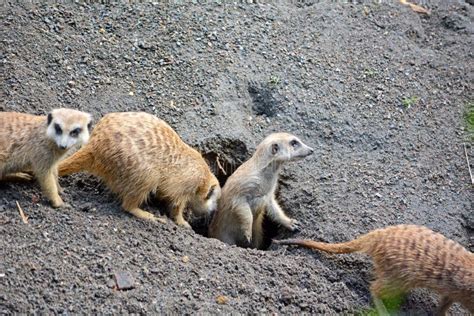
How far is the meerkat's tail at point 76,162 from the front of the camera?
3.55 metres

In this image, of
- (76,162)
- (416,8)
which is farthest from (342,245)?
(416,8)

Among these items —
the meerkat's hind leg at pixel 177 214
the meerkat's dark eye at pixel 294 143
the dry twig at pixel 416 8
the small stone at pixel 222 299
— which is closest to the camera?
the small stone at pixel 222 299

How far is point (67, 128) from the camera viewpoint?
3.32 m

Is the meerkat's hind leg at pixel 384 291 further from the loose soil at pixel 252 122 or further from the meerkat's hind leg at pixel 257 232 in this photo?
the meerkat's hind leg at pixel 257 232

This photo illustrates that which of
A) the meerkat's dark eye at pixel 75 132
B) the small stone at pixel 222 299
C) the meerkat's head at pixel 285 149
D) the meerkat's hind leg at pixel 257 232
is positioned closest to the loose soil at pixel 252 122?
the small stone at pixel 222 299

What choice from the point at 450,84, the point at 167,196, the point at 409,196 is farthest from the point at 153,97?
the point at 450,84

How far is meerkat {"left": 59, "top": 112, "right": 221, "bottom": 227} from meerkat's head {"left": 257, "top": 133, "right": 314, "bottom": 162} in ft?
1.40

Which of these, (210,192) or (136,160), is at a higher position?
(136,160)

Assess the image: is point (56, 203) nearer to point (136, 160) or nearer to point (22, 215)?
point (22, 215)

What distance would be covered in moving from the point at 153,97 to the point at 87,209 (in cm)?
89

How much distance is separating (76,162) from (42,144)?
21 cm

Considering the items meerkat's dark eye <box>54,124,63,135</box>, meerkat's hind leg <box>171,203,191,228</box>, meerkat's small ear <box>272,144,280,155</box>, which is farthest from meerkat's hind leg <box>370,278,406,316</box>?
meerkat's dark eye <box>54,124,63,135</box>

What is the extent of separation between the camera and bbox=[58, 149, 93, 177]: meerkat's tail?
3551 mm

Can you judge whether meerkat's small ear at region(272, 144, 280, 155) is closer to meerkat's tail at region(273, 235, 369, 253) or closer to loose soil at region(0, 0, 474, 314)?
loose soil at region(0, 0, 474, 314)
